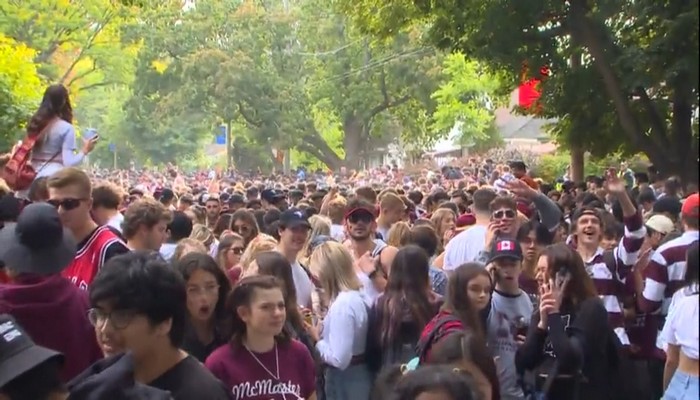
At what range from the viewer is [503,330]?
6980mm

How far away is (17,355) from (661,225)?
6.44 metres

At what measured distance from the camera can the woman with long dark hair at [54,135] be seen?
7980 mm

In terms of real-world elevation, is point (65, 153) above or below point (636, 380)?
above

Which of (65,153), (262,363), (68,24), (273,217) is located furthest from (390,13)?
(68,24)

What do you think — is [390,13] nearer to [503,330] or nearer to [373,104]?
[503,330]

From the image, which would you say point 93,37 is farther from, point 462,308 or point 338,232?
point 462,308

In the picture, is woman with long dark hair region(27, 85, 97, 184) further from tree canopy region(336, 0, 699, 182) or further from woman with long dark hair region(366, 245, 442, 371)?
tree canopy region(336, 0, 699, 182)

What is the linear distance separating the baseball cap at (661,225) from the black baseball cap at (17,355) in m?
6.29

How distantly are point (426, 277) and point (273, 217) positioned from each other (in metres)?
5.11

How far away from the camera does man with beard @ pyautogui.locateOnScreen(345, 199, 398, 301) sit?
794 cm

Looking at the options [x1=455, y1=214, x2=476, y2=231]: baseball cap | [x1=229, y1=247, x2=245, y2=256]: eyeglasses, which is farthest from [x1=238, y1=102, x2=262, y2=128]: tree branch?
[x1=229, y1=247, x2=245, y2=256]: eyeglasses

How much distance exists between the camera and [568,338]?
6.44 metres

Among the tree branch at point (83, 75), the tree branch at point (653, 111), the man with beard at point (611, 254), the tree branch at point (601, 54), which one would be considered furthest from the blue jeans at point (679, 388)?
the tree branch at point (83, 75)

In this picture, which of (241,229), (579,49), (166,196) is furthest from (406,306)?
(579,49)
